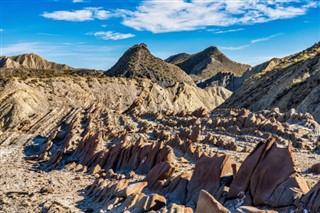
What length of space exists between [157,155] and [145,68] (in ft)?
344

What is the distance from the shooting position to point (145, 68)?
130 meters

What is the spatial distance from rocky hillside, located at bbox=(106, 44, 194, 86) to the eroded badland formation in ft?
170

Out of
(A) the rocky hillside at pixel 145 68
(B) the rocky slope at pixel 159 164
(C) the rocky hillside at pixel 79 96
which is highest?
(A) the rocky hillside at pixel 145 68

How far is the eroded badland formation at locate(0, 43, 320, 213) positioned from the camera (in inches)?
615

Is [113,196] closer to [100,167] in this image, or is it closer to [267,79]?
[100,167]

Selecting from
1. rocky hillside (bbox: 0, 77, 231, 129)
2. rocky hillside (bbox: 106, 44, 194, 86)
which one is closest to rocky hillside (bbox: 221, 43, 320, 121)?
rocky hillside (bbox: 0, 77, 231, 129)

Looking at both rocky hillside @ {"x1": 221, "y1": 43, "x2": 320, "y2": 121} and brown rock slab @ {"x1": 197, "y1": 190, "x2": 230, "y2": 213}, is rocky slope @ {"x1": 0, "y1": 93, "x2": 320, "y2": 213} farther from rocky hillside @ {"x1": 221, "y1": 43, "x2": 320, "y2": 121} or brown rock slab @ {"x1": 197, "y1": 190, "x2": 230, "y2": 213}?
rocky hillside @ {"x1": 221, "y1": 43, "x2": 320, "y2": 121}

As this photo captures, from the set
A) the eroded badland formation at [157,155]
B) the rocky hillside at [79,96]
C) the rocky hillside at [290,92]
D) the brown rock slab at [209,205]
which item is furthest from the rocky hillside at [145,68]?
the brown rock slab at [209,205]

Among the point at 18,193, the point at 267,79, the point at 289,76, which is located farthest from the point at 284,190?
the point at 267,79

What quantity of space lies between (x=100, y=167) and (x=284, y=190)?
1779cm

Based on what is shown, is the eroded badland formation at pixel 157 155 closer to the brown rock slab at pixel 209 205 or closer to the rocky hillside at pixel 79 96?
the brown rock slab at pixel 209 205

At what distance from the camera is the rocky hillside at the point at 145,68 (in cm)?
12362

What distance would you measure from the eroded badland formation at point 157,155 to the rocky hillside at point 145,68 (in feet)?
170

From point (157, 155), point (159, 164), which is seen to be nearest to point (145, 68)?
point (157, 155)
